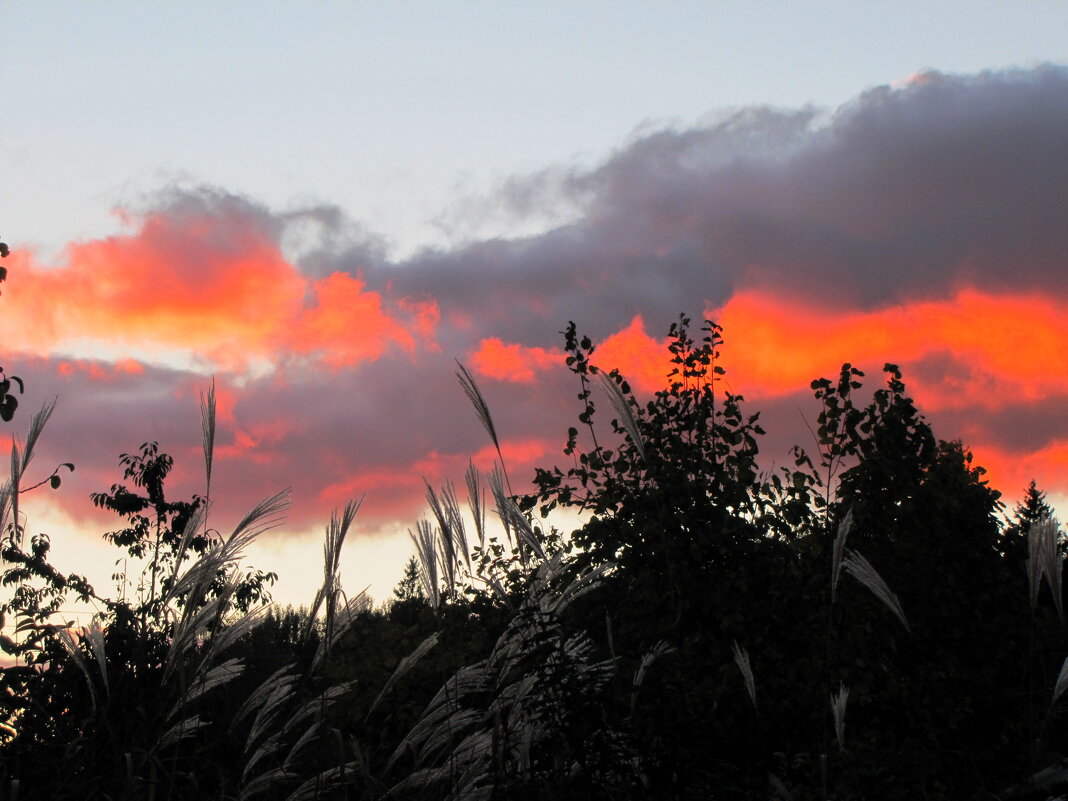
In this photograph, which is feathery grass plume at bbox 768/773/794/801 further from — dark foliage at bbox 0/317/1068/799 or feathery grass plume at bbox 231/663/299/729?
feathery grass plume at bbox 231/663/299/729

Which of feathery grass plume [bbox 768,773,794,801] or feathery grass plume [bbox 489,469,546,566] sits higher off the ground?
feathery grass plume [bbox 489,469,546,566]

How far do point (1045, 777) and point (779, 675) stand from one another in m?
3.54

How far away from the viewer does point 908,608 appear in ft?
32.6

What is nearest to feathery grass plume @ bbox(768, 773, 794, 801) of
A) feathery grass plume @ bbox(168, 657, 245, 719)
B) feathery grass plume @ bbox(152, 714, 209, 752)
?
feathery grass plume @ bbox(168, 657, 245, 719)

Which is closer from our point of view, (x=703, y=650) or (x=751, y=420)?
(x=703, y=650)

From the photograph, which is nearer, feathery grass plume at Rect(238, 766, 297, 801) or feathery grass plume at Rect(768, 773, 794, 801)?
feathery grass plume at Rect(238, 766, 297, 801)

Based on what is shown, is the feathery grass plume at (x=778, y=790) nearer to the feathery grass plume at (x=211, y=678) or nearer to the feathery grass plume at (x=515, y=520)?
the feathery grass plume at (x=515, y=520)

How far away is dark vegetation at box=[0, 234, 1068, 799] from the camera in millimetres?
4227

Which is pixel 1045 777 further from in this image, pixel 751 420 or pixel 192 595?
pixel 751 420

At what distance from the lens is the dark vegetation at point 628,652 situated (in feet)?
13.9

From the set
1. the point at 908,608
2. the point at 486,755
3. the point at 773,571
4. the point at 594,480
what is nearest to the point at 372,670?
the point at 594,480

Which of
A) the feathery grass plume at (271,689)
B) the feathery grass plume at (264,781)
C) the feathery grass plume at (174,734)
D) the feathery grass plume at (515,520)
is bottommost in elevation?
the feathery grass plume at (264,781)

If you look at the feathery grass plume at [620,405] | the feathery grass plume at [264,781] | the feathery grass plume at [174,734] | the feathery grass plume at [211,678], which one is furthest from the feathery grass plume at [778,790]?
the feathery grass plume at [174,734]

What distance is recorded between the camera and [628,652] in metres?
8.48
